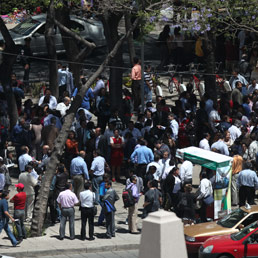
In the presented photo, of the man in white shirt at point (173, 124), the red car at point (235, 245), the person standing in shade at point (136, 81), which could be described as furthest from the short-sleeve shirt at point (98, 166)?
the person standing in shade at point (136, 81)

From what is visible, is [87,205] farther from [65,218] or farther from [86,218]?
[65,218]

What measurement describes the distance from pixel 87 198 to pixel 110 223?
0.93 metres

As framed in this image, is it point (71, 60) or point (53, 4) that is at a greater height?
point (53, 4)

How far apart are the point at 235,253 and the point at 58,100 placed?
1146 centimetres

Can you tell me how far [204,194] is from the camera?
63.3 ft

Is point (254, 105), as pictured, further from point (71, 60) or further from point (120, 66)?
point (71, 60)

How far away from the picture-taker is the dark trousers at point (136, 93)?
2833 centimetres

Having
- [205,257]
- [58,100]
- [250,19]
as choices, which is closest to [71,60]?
[58,100]

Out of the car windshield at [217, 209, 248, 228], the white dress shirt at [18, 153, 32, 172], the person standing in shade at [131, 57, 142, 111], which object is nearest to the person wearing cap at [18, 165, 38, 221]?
the white dress shirt at [18, 153, 32, 172]

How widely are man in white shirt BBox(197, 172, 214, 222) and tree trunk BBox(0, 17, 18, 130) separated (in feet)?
A: 27.5

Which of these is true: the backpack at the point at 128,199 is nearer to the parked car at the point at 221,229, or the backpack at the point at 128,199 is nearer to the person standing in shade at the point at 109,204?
the person standing in shade at the point at 109,204

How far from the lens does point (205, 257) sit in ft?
53.3

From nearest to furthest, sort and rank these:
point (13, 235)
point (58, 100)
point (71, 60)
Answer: point (13, 235) → point (58, 100) → point (71, 60)

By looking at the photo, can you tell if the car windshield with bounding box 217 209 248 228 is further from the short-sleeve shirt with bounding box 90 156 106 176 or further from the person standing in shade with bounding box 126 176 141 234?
the short-sleeve shirt with bounding box 90 156 106 176
